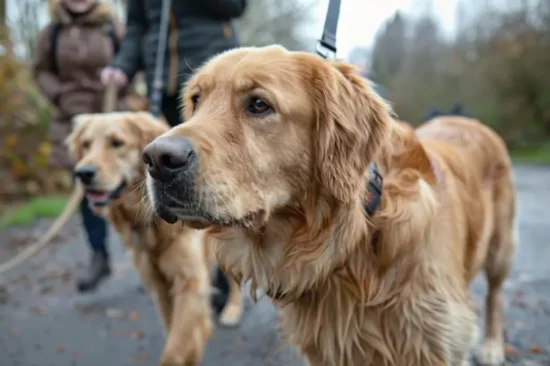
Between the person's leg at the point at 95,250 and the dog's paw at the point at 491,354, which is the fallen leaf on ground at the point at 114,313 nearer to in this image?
the person's leg at the point at 95,250

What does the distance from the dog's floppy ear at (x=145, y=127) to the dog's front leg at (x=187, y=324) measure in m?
1.04

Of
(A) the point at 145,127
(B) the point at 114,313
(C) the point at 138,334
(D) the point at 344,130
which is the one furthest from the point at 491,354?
(B) the point at 114,313

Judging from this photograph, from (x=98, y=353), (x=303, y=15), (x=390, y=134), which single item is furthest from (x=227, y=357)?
(x=303, y=15)

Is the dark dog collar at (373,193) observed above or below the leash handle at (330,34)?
below

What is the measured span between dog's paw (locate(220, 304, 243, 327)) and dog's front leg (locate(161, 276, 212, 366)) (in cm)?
85

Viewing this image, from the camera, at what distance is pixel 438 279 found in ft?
7.14

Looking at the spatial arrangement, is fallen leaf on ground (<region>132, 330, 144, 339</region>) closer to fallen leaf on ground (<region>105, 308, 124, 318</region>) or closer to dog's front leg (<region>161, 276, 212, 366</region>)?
fallen leaf on ground (<region>105, 308, 124, 318</region>)

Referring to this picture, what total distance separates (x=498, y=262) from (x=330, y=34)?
6.63ft

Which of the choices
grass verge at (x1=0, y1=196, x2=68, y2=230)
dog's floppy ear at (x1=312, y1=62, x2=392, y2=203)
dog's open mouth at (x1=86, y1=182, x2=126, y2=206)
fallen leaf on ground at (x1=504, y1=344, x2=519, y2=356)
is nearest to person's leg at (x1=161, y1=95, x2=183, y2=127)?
dog's open mouth at (x1=86, y1=182, x2=126, y2=206)

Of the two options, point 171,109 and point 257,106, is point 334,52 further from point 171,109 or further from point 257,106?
point 171,109

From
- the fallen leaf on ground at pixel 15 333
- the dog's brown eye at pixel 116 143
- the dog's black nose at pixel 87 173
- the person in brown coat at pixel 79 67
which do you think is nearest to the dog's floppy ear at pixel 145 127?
the dog's brown eye at pixel 116 143

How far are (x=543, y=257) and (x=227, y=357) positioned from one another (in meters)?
3.57

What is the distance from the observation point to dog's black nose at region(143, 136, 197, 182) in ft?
5.81

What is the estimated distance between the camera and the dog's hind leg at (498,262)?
347 cm
